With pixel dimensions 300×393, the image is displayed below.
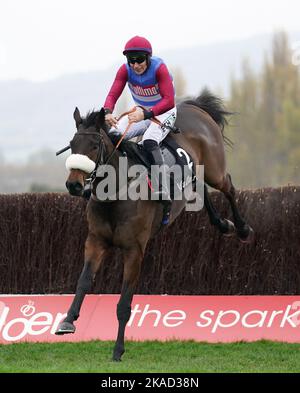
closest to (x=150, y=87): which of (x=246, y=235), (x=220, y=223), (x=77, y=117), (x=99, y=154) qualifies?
(x=77, y=117)

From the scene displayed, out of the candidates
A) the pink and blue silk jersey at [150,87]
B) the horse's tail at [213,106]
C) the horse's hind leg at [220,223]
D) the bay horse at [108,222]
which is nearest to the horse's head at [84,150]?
the bay horse at [108,222]

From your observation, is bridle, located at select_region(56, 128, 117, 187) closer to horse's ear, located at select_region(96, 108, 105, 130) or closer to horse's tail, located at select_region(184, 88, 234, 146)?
horse's ear, located at select_region(96, 108, 105, 130)

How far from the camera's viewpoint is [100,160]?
23.4 ft

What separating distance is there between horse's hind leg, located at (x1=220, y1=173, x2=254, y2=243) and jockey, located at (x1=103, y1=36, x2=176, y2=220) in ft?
4.76

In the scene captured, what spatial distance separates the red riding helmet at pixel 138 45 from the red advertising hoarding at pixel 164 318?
2674mm

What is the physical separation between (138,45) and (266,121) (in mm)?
38767

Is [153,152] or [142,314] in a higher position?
[153,152]

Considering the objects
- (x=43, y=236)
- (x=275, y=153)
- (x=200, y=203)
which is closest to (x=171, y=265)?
(x=200, y=203)

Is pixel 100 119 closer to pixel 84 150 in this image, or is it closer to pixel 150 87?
pixel 84 150

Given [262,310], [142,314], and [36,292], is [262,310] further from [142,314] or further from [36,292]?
[36,292]

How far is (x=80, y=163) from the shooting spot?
22.2 ft

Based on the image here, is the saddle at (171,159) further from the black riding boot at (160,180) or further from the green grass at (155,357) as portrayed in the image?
the green grass at (155,357)

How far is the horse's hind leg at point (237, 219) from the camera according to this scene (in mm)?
9312

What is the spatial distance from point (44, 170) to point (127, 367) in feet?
343
